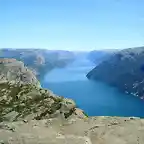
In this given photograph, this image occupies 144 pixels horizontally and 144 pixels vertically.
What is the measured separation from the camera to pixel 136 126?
3575cm

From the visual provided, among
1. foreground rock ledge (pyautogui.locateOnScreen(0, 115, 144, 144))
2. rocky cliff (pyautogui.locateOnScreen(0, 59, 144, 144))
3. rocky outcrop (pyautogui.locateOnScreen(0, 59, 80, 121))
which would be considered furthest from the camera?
rocky outcrop (pyautogui.locateOnScreen(0, 59, 80, 121))

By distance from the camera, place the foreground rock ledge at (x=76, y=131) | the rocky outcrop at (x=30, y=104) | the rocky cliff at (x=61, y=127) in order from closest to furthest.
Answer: the foreground rock ledge at (x=76, y=131) < the rocky cliff at (x=61, y=127) < the rocky outcrop at (x=30, y=104)

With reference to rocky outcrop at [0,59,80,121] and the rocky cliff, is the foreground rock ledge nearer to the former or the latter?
the rocky cliff

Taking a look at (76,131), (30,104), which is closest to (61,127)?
(76,131)

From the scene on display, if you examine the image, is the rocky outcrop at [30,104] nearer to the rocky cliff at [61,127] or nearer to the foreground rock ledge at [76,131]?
the rocky cliff at [61,127]

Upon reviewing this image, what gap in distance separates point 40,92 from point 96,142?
27342 millimetres

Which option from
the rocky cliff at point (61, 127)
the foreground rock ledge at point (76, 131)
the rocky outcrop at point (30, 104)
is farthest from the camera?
the rocky outcrop at point (30, 104)

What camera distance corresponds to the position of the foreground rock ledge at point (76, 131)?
30.5 metres

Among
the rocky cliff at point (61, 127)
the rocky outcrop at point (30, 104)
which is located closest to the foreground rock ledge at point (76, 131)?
the rocky cliff at point (61, 127)

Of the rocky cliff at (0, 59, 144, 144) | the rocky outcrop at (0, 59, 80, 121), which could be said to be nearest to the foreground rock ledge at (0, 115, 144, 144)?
the rocky cliff at (0, 59, 144, 144)

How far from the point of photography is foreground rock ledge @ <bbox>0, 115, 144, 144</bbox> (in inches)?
1200

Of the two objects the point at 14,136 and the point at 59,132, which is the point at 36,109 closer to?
the point at 59,132

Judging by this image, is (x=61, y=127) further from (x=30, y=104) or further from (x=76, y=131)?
(x=30, y=104)

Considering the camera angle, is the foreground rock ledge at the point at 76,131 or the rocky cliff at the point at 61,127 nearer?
the foreground rock ledge at the point at 76,131
